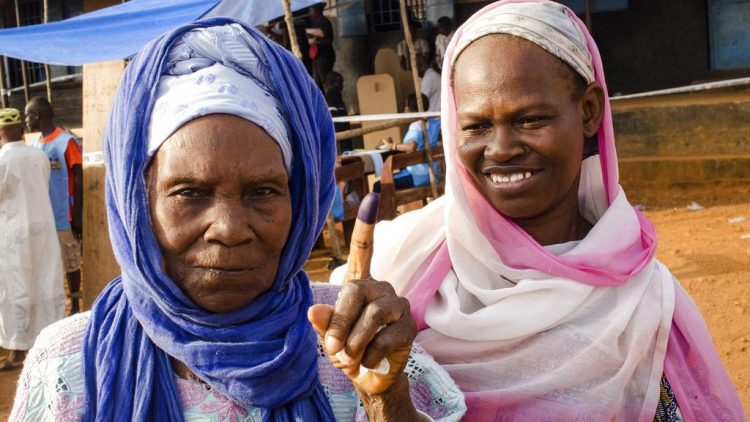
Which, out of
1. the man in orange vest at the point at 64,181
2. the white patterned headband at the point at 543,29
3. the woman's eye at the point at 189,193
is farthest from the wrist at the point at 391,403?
the man in orange vest at the point at 64,181

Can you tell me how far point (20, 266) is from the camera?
7.35 meters

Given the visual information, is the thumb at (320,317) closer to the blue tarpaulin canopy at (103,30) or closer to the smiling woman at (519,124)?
the smiling woman at (519,124)

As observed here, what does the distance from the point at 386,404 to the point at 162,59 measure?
0.79 meters

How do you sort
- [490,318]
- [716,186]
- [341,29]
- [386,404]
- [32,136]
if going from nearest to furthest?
[386,404]
[490,318]
[32,136]
[716,186]
[341,29]

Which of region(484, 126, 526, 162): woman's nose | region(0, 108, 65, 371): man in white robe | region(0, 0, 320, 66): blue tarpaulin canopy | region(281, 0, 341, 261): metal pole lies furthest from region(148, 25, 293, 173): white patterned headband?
region(281, 0, 341, 261): metal pole

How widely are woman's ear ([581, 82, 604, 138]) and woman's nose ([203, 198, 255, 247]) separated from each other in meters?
1.17

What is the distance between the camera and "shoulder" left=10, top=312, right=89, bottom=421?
174 centimetres

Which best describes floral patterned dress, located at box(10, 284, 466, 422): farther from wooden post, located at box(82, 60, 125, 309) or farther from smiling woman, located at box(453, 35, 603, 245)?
wooden post, located at box(82, 60, 125, 309)

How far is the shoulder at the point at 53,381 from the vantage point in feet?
5.72

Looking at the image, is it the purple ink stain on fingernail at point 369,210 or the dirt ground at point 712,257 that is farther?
the dirt ground at point 712,257

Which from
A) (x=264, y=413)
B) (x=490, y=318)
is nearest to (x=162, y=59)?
(x=264, y=413)

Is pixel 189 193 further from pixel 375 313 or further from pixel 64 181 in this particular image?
pixel 64 181

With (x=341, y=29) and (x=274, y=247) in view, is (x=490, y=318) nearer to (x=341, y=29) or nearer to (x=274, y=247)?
(x=274, y=247)

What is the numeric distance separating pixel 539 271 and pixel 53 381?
1.29 metres
